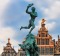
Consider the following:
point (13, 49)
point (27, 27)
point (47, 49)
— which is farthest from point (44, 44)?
point (27, 27)

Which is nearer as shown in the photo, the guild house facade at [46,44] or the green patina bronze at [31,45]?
the green patina bronze at [31,45]

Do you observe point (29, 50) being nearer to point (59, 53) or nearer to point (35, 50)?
point (35, 50)

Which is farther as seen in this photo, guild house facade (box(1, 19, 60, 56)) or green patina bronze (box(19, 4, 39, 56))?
guild house facade (box(1, 19, 60, 56))

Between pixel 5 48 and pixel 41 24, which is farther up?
pixel 41 24

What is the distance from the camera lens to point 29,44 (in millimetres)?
20281

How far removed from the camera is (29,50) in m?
20.4

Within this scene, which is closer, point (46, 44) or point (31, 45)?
point (31, 45)

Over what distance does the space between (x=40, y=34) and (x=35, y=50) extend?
29934 mm

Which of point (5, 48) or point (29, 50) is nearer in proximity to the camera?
point (29, 50)

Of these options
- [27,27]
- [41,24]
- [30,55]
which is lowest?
[30,55]

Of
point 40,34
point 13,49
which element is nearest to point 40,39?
point 40,34

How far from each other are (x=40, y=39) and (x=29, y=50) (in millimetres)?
30075

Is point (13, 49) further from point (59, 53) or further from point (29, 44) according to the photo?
point (29, 44)

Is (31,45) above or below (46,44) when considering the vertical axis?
below
